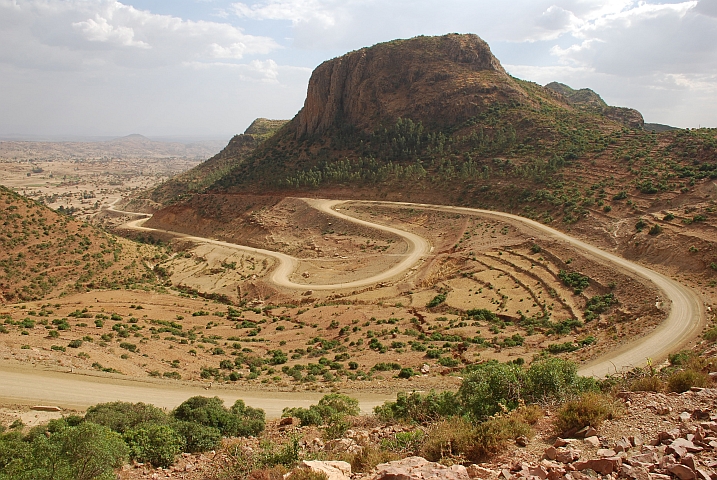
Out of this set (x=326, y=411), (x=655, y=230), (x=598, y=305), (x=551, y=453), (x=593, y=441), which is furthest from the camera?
(x=655, y=230)

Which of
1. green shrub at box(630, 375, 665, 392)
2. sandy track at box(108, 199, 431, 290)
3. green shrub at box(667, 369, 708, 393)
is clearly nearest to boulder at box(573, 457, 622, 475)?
green shrub at box(630, 375, 665, 392)

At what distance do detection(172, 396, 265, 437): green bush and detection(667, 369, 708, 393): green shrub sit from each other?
13.2 metres

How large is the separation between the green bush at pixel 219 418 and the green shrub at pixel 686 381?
13.2 m

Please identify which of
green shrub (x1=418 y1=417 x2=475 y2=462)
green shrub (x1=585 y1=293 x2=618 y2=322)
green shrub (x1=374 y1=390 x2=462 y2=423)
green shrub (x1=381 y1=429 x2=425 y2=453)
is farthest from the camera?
green shrub (x1=585 y1=293 x2=618 y2=322)

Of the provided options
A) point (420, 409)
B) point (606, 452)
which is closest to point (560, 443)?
point (606, 452)

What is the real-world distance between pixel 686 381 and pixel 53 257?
169 ft

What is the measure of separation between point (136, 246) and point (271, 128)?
325 feet

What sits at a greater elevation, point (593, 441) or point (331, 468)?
point (593, 441)

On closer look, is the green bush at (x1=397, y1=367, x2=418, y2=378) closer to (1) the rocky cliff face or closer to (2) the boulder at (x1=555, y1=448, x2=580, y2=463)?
(2) the boulder at (x1=555, y1=448, x2=580, y2=463)

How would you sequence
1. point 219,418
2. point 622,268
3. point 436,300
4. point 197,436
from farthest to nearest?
point 436,300, point 622,268, point 219,418, point 197,436

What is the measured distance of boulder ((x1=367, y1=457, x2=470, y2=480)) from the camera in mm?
8219

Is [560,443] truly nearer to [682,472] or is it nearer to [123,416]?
[682,472]

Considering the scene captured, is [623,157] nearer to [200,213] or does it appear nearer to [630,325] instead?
[630,325]

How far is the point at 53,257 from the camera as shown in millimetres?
42875
